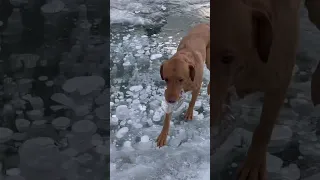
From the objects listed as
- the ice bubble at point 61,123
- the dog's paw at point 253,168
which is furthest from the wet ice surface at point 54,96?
the dog's paw at point 253,168

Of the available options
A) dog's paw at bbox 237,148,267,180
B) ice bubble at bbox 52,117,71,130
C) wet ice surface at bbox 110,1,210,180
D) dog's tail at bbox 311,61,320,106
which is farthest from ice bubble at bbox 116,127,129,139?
dog's tail at bbox 311,61,320,106

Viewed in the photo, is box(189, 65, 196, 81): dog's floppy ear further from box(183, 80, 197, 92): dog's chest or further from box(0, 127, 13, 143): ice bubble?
box(0, 127, 13, 143): ice bubble

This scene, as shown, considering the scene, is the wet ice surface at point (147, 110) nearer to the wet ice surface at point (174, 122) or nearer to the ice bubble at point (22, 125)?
the wet ice surface at point (174, 122)

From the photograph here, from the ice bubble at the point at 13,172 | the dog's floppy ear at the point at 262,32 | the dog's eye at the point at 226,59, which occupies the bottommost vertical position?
the ice bubble at the point at 13,172

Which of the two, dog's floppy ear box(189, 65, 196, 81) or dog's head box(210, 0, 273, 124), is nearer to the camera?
dog's head box(210, 0, 273, 124)

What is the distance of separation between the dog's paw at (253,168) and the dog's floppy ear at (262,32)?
6.2 inches

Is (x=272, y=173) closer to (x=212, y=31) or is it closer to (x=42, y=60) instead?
(x=212, y=31)

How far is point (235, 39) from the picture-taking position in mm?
663

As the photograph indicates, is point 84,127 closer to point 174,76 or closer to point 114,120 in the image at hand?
point 114,120

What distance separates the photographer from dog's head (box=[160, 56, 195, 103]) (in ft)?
2.48

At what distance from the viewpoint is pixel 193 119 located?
75 centimetres

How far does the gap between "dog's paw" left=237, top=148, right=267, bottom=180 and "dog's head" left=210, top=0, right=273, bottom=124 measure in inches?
4.3

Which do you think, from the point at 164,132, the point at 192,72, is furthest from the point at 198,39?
the point at 164,132

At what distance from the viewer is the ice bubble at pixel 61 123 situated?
0.67m
